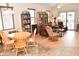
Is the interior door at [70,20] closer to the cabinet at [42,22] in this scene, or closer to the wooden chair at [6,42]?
the cabinet at [42,22]

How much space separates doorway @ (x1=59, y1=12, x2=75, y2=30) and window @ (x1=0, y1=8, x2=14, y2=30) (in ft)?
3.12

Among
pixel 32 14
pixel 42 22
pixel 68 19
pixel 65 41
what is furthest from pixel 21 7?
pixel 65 41

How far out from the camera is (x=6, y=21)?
2.43 meters

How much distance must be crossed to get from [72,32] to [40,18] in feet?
2.21

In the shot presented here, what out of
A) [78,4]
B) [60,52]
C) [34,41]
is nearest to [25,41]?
[34,41]

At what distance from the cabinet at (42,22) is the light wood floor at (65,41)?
11 centimetres

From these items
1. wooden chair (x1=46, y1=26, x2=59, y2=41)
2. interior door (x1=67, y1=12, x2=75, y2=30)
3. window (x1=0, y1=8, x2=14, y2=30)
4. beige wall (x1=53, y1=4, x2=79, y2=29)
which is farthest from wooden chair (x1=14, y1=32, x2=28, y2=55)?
interior door (x1=67, y1=12, x2=75, y2=30)

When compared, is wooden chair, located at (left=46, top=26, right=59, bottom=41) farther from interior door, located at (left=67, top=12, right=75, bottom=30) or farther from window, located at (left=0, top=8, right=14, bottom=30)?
window, located at (left=0, top=8, right=14, bottom=30)

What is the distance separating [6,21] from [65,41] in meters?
1.19

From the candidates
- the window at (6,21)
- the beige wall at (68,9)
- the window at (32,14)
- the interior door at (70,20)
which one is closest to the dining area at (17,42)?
the window at (6,21)

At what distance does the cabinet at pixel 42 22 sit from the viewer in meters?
2.46

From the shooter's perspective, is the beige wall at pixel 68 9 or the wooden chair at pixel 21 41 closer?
the beige wall at pixel 68 9

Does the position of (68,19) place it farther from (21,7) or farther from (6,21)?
(6,21)

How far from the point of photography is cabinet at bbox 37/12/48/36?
246cm
